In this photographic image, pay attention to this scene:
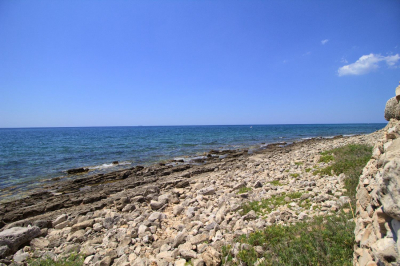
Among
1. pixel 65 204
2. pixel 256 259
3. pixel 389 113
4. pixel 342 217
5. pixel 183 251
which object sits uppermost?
pixel 389 113

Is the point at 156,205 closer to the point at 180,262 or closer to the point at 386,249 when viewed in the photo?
the point at 180,262

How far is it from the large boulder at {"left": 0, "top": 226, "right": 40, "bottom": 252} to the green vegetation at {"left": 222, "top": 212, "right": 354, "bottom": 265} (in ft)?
24.9

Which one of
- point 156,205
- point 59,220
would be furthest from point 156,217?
point 59,220

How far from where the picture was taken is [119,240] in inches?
266

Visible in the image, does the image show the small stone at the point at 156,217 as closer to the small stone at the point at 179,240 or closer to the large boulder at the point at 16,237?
the small stone at the point at 179,240

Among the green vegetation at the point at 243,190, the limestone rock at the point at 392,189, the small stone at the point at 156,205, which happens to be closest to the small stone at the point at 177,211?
the small stone at the point at 156,205

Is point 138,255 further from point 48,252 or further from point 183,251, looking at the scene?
point 48,252

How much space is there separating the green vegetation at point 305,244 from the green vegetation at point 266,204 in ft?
5.73

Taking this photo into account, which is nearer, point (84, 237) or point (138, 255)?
point (138, 255)

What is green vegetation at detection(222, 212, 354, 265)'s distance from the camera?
393cm

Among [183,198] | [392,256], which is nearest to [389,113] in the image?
[392,256]

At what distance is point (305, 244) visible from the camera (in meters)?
4.29

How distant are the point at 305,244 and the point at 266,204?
9.90 feet

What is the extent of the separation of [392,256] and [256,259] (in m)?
2.63
